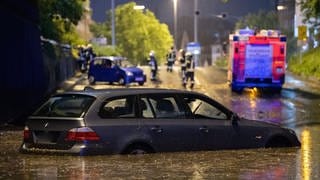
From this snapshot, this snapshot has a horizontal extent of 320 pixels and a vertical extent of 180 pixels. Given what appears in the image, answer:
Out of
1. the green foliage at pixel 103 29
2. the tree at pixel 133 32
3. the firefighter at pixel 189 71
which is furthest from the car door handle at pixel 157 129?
A: the green foliage at pixel 103 29

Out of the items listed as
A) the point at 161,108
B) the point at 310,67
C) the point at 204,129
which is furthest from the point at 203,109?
the point at 310,67

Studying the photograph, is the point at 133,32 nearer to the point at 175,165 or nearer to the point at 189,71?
the point at 189,71

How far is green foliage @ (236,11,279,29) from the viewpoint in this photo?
78.4 meters

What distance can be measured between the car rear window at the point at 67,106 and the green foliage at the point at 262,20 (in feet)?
220

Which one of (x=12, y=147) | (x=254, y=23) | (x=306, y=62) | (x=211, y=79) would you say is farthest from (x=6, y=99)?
(x=254, y=23)

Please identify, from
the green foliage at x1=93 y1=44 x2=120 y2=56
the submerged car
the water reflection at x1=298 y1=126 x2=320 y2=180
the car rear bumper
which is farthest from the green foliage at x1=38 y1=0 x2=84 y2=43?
the car rear bumper

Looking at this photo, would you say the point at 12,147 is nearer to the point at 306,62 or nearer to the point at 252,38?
the point at 252,38

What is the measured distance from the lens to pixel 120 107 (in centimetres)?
1110

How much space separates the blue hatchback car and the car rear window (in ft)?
78.3

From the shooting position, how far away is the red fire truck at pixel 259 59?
102 ft

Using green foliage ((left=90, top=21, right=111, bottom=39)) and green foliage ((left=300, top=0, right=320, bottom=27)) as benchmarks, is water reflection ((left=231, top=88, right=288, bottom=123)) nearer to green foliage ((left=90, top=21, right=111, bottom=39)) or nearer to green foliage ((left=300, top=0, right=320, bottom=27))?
green foliage ((left=300, top=0, right=320, bottom=27))

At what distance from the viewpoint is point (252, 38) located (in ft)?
103

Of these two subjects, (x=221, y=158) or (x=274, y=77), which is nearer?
(x=221, y=158)

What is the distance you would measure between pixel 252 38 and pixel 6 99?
14.9 meters
